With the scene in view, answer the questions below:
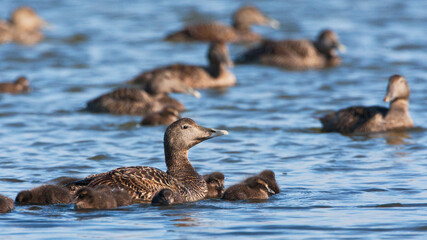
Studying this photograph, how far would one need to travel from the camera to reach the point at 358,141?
12227mm

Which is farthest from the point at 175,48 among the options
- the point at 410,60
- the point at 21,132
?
the point at 21,132

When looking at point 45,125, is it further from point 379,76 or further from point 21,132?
point 379,76

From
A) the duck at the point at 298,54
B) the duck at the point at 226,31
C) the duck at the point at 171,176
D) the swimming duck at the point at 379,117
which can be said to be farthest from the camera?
the duck at the point at 226,31

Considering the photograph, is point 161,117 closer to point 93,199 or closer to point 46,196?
point 46,196

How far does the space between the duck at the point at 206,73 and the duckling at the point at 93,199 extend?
8687mm

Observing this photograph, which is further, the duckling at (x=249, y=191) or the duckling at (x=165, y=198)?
the duckling at (x=249, y=191)

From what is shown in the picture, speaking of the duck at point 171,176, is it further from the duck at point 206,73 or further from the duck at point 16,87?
the duck at point 16,87

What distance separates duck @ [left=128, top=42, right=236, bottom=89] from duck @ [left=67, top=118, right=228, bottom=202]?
7.71 metres

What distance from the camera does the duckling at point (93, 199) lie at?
8062mm

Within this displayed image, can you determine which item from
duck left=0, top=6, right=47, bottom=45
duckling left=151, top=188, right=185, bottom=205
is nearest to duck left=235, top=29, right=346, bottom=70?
duck left=0, top=6, right=47, bottom=45

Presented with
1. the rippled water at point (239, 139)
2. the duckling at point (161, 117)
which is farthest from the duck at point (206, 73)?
the duckling at point (161, 117)

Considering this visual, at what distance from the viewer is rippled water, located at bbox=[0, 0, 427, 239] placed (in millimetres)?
7961

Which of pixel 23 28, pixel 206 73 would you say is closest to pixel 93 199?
pixel 206 73

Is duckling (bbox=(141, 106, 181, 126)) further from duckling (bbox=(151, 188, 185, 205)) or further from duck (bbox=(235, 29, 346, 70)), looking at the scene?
duck (bbox=(235, 29, 346, 70))
